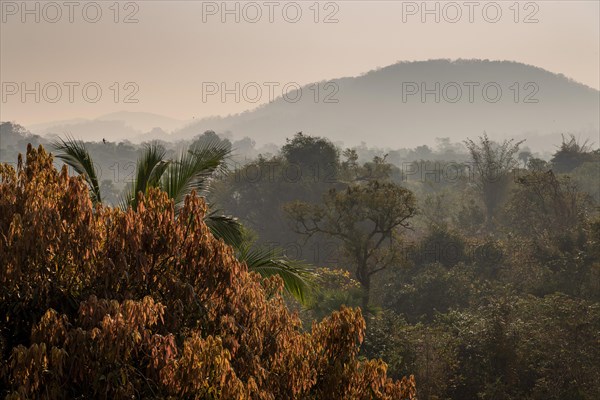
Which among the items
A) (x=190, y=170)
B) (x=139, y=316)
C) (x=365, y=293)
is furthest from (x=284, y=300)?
(x=365, y=293)

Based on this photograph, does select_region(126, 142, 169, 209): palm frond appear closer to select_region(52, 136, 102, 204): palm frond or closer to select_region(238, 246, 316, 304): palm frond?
select_region(52, 136, 102, 204): palm frond

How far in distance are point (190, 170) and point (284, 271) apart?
1733 millimetres

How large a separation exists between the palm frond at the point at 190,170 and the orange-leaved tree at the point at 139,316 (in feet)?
7.32

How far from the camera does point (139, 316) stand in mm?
4809

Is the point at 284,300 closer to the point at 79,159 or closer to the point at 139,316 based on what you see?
the point at 79,159

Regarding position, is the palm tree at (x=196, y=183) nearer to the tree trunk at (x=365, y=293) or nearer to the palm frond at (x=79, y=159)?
the palm frond at (x=79, y=159)

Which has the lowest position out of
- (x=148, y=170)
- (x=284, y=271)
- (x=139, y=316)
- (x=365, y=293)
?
(x=365, y=293)

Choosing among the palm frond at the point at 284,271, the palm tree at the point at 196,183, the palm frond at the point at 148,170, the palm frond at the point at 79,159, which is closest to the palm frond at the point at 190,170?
the palm tree at the point at 196,183

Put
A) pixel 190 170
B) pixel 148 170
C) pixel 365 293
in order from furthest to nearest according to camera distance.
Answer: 1. pixel 365 293
2. pixel 190 170
3. pixel 148 170

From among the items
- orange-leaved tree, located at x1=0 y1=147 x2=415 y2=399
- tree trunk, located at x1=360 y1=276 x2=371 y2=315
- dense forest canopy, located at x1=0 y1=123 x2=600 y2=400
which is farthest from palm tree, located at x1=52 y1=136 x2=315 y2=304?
tree trunk, located at x1=360 y1=276 x2=371 y2=315

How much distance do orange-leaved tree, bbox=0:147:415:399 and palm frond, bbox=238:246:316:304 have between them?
1.88 meters

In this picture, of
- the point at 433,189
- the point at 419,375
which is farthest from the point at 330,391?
the point at 433,189

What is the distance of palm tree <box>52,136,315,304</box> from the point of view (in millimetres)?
7879

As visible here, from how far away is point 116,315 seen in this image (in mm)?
4648
